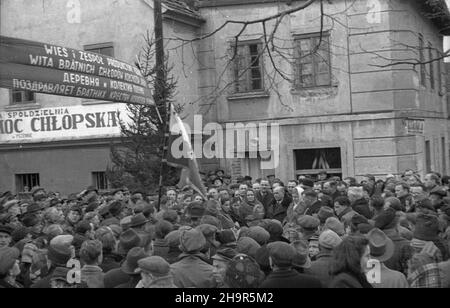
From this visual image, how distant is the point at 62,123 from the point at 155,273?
16.0 m

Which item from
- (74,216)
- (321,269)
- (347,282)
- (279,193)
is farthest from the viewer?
(279,193)

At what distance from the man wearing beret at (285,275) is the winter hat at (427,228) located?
1.91 meters

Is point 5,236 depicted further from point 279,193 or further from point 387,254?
point 279,193

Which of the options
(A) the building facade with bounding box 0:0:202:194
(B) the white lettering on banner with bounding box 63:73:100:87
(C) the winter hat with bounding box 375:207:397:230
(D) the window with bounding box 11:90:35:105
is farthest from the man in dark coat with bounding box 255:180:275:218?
(D) the window with bounding box 11:90:35:105

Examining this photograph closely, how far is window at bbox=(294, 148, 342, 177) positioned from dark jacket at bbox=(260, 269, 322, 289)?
48.1 ft

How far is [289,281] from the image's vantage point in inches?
205

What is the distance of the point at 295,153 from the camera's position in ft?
66.5

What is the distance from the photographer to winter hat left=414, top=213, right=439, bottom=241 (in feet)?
21.7

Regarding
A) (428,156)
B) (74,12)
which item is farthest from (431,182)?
(74,12)

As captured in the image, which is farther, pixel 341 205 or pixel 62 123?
pixel 62 123

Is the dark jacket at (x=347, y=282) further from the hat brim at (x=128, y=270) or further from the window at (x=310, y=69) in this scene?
the window at (x=310, y=69)

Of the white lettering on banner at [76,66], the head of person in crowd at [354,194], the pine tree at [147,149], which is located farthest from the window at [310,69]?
the white lettering on banner at [76,66]
